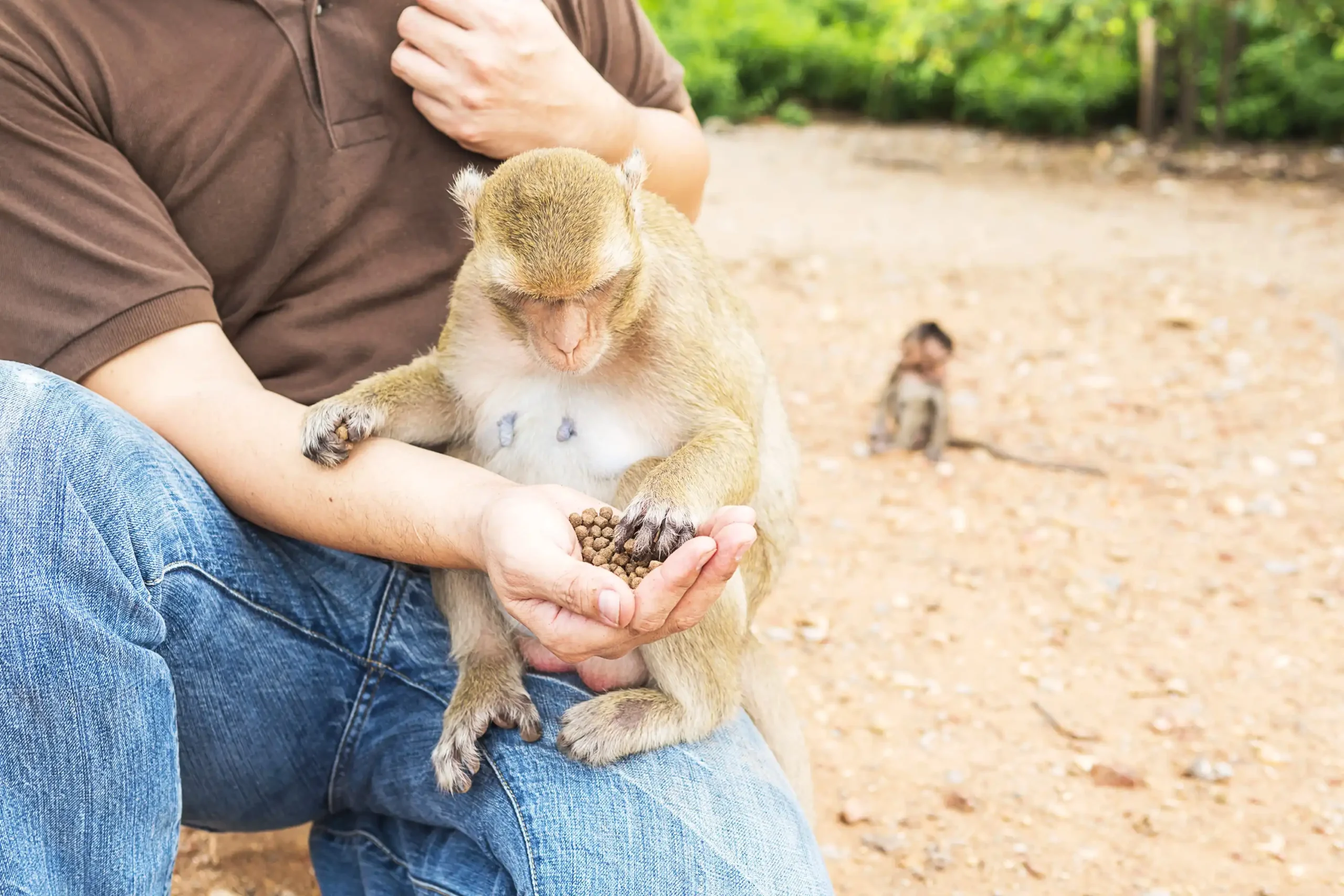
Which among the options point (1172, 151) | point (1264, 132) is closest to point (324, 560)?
point (1172, 151)

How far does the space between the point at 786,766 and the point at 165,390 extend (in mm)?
1278

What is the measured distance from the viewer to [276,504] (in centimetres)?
202

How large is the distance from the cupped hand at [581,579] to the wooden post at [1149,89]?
359 inches

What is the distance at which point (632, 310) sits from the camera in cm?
208

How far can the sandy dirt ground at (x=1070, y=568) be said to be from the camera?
8.87ft

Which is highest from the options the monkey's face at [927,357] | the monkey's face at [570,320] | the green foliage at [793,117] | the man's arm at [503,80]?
the man's arm at [503,80]

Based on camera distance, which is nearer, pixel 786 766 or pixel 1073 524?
pixel 786 766

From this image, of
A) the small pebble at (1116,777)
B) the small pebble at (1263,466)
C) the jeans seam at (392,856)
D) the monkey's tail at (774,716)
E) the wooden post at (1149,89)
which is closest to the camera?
the jeans seam at (392,856)

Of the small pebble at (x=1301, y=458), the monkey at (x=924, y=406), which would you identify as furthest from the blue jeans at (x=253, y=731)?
the small pebble at (x=1301, y=458)

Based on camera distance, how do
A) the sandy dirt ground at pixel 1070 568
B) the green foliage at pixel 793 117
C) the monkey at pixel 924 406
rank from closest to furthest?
the sandy dirt ground at pixel 1070 568 < the monkey at pixel 924 406 < the green foliage at pixel 793 117

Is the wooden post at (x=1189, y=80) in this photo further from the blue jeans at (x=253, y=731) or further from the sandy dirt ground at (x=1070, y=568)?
the blue jeans at (x=253, y=731)

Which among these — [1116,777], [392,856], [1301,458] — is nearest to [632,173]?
[392,856]

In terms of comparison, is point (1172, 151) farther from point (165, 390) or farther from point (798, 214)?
point (165, 390)

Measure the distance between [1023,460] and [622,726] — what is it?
295 centimetres
